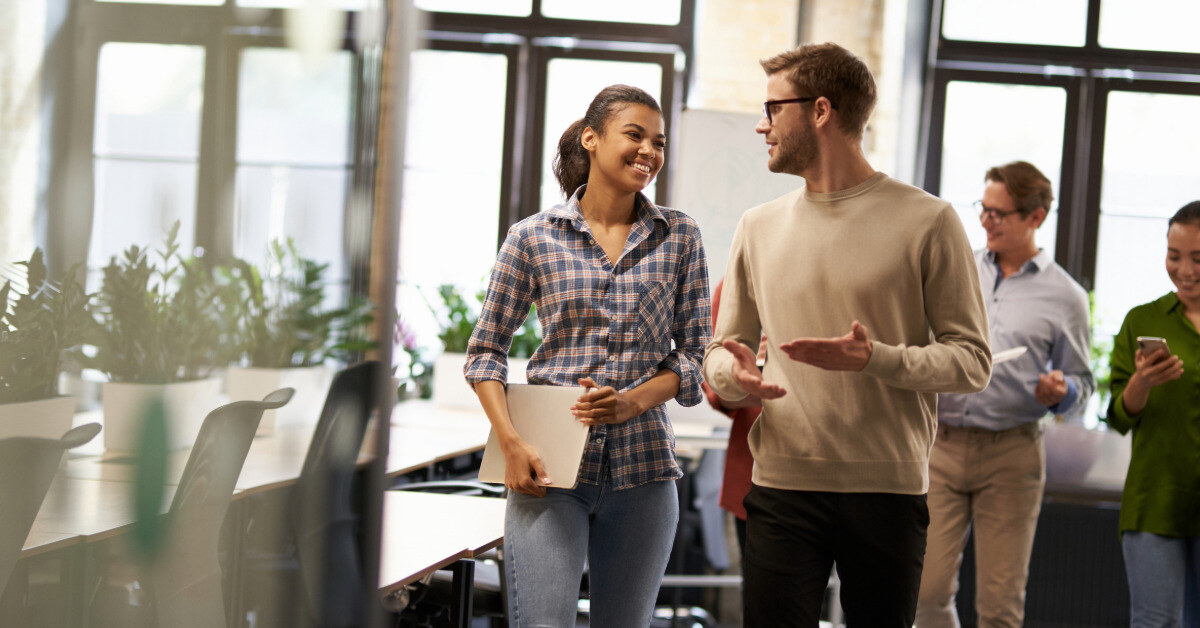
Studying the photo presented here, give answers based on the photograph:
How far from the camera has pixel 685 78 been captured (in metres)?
6.06

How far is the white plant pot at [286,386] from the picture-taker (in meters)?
0.74

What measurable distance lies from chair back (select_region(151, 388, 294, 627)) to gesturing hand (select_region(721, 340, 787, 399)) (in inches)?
42.5

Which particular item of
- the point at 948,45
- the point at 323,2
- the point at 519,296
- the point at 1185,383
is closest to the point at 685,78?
the point at 948,45

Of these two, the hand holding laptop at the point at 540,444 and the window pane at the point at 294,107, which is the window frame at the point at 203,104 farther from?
the hand holding laptop at the point at 540,444

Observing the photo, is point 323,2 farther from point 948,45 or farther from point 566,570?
point 948,45

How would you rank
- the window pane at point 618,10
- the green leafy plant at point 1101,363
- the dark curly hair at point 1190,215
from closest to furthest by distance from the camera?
1. the dark curly hair at point 1190,215
2. the green leafy plant at point 1101,363
3. the window pane at point 618,10

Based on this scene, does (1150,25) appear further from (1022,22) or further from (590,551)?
(590,551)

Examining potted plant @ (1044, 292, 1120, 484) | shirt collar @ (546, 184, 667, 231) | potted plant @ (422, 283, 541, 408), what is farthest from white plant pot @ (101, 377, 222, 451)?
potted plant @ (1044, 292, 1120, 484)

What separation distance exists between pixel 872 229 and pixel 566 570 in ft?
2.70

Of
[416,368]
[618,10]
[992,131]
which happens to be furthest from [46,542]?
[992,131]

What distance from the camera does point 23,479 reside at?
2.17 ft

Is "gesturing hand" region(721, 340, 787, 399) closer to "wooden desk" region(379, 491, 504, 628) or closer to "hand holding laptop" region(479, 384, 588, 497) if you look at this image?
"hand holding laptop" region(479, 384, 588, 497)

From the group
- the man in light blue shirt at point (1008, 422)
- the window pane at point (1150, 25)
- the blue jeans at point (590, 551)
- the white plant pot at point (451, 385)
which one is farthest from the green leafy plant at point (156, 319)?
the window pane at point (1150, 25)

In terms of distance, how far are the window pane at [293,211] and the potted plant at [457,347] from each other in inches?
164
